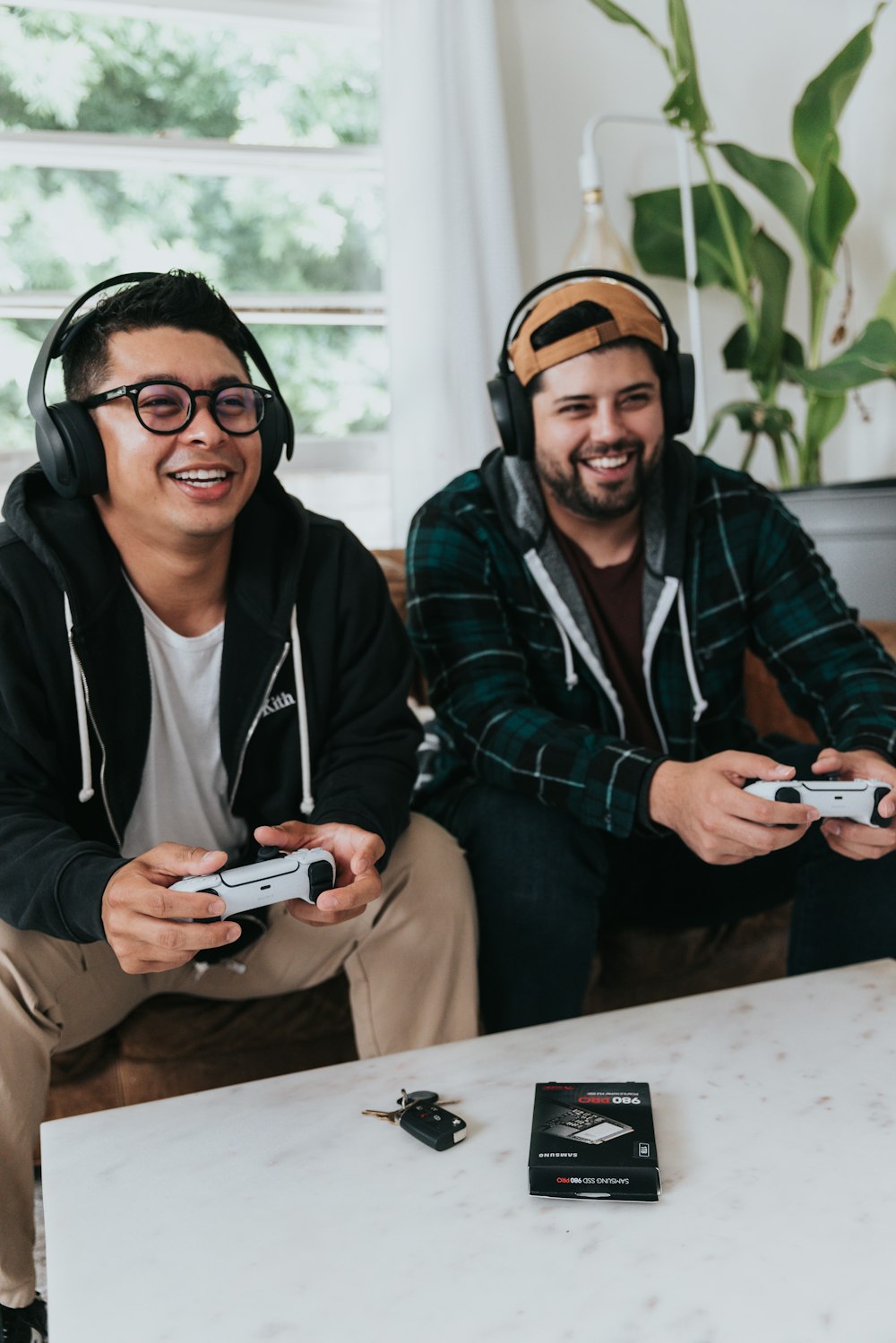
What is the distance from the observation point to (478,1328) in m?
0.64

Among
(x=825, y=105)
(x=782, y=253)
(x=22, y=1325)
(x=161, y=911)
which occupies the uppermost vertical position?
(x=825, y=105)

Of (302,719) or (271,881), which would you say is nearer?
(271,881)

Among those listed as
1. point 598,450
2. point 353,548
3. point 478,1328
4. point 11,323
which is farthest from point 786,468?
point 478,1328

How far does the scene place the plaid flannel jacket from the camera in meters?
1.51

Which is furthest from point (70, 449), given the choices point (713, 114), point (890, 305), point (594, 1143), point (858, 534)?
point (713, 114)

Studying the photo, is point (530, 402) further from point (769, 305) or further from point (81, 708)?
point (769, 305)

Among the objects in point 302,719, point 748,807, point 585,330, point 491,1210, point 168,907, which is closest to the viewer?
point 491,1210

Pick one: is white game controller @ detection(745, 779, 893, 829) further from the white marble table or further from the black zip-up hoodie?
the black zip-up hoodie

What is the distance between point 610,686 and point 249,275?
4.82 feet

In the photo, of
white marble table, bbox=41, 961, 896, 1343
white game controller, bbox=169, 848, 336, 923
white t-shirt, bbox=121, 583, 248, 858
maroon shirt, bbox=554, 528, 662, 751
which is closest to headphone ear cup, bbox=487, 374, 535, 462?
maroon shirt, bbox=554, 528, 662, 751

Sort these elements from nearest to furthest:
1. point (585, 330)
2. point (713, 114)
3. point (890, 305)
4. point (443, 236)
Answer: point (585, 330) → point (890, 305) → point (443, 236) → point (713, 114)

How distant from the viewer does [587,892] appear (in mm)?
1390

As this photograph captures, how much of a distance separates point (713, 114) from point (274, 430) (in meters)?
2.00

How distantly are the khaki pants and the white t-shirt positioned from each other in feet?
0.46
